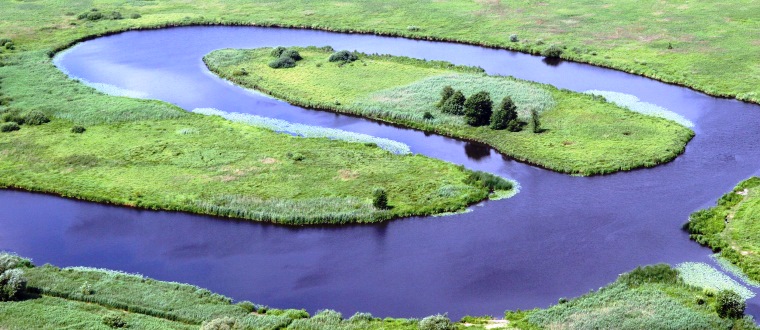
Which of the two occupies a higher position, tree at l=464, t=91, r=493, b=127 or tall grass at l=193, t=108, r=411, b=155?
tree at l=464, t=91, r=493, b=127

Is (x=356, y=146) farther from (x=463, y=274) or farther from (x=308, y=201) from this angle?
(x=463, y=274)

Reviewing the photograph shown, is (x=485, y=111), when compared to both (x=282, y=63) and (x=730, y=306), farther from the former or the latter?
(x=730, y=306)

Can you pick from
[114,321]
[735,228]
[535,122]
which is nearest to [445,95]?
[535,122]

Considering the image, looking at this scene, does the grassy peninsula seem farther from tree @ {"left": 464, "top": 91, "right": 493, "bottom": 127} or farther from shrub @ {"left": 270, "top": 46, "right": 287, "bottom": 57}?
shrub @ {"left": 270, "top": 46, "right": 287, "bottom": 57}

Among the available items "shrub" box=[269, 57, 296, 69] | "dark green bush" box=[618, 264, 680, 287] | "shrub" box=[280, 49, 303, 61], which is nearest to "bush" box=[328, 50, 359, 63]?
"shrub" box=[280, 49, 303, 61]

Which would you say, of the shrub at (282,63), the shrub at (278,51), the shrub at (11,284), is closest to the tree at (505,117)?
the shrub at (282,63)

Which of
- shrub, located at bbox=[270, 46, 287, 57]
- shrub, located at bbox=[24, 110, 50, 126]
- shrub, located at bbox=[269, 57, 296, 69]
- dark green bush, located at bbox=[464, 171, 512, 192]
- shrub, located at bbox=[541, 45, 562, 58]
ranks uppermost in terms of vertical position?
shrub, located at bbox=[541, 45, 562, 58]
